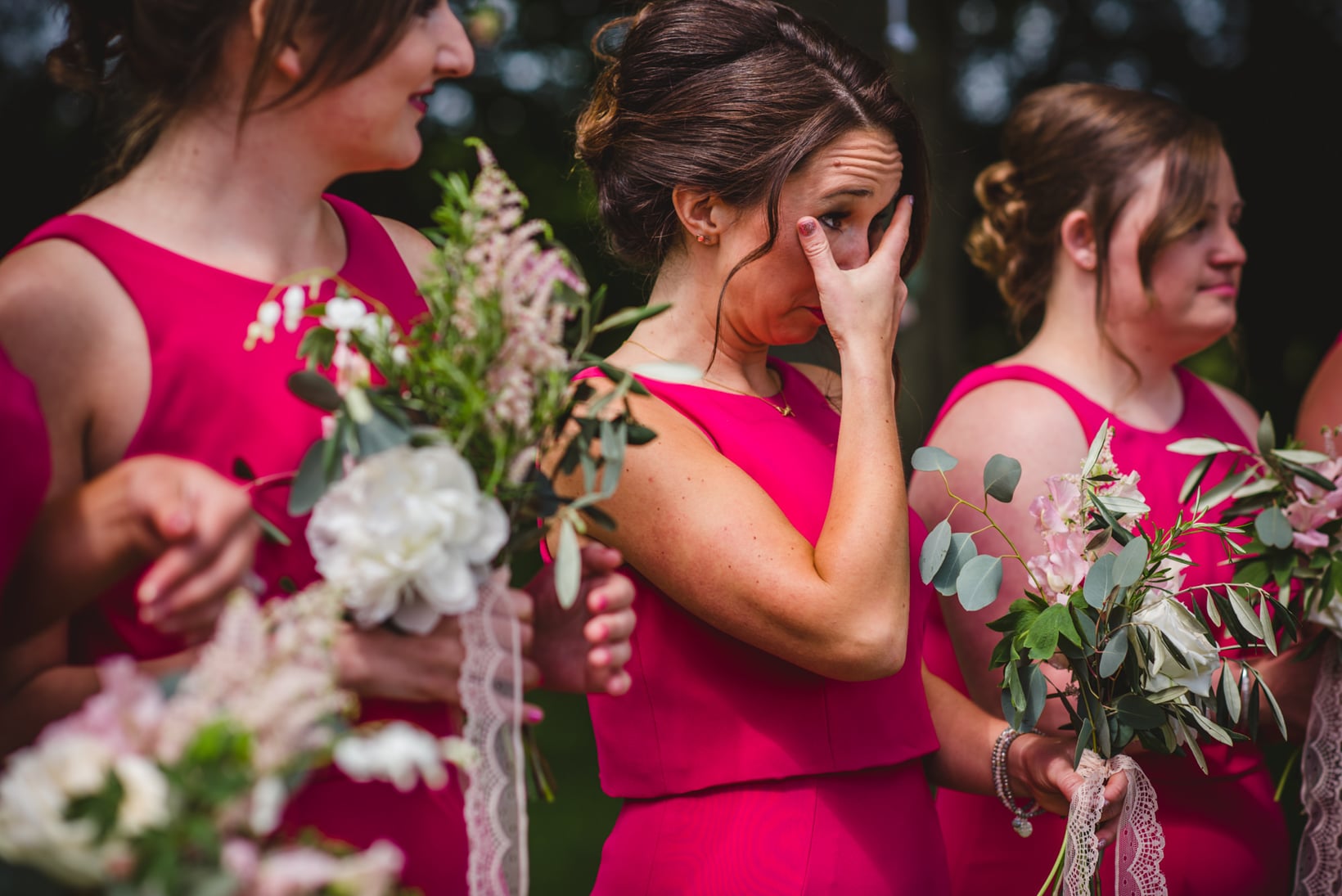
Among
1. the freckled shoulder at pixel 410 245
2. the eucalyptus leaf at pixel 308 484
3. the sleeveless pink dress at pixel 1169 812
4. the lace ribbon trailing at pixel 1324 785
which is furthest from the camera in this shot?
the sleeveless pink dress at pixel 1169 812

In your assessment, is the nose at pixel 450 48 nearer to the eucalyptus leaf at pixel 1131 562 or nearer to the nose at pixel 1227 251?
the eucalyptus leaf at pixel 1131 562

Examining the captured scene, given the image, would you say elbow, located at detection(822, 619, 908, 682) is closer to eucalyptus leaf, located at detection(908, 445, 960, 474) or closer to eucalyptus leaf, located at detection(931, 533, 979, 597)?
eucalyptus leaf, located at detection(931, 533, 979, 597)

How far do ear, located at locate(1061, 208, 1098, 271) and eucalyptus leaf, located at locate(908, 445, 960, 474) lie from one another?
3.90 ft

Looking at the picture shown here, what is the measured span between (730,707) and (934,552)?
44 centimetres

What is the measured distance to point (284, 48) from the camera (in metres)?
1.63

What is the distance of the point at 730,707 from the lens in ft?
7.06

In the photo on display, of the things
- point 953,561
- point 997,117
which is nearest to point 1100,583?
point 953,561

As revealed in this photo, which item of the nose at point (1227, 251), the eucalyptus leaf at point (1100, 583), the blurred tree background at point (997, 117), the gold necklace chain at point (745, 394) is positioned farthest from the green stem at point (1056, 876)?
the blurred tree background at point (997, 117)

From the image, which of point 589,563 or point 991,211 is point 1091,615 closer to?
point 589,563

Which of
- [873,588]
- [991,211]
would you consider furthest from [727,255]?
[991,211]

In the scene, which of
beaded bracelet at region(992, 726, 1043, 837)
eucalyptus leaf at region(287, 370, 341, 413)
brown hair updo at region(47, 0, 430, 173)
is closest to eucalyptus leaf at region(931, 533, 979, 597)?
beaded bracelet at region(992, 726, 1043, 837)

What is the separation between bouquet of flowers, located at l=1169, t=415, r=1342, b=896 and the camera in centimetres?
222

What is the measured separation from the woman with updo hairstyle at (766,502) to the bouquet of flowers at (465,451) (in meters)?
0.48

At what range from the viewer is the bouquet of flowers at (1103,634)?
204 cm
